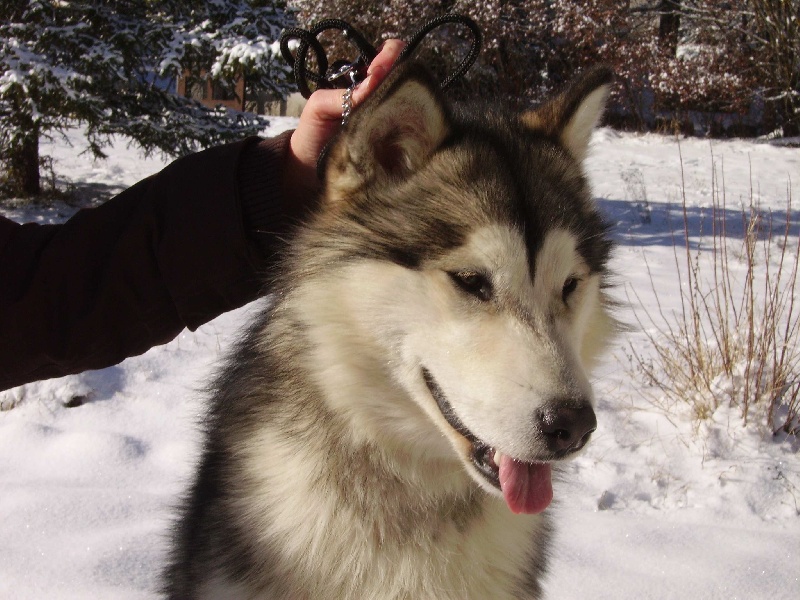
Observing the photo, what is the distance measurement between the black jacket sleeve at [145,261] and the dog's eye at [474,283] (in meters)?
0.47

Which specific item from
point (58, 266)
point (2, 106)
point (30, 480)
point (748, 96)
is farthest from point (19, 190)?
point (748, 96)

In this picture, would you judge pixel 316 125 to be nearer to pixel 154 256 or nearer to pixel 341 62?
pixel 341 62

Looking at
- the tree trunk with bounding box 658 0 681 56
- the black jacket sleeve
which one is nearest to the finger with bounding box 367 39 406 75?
the black jacket sleeve

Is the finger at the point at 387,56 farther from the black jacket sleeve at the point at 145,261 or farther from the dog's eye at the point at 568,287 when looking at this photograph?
the dog's eye at the point at 568,287

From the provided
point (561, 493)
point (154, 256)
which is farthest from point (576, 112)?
point (561, 493)

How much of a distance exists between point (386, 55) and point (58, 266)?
3.17ft

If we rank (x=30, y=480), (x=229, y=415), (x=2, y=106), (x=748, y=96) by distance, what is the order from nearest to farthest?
1. (x=229, y=415)
2. (x=30, y=480)
3. (x=2, y=106)
4. (x=748, y=96)

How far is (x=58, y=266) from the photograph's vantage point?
5.87 feet

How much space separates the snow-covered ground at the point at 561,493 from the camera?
2578mm

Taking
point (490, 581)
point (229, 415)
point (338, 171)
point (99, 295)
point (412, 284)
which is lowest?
point (490, 581)

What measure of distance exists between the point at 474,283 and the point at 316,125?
62 cm

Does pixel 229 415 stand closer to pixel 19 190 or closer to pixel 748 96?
pixel 19 190

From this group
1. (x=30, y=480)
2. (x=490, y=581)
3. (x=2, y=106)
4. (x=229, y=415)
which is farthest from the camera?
(x=2, y=106)

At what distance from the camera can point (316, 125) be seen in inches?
70.9
